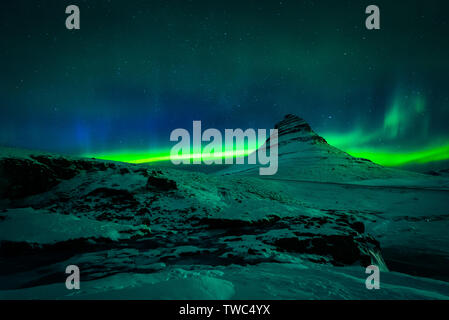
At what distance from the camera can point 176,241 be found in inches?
267

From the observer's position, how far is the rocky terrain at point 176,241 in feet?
11.6

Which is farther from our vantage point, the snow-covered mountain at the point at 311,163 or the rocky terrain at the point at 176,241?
the snow-covered mountain at the point at 311,163

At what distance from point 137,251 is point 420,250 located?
1008cm

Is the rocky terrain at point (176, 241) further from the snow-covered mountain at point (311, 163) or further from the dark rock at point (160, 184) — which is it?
the snow-covered mountain at point (311, 163)

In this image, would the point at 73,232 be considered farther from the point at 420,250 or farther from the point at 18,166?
the point at 420,250

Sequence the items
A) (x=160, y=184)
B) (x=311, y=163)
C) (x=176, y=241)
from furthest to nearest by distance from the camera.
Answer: (x=311, y=163), (x=160, y=184), (x=176, y=241)

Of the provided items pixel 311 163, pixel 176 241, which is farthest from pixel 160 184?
pixel 311 163

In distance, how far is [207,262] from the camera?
16.1 feet

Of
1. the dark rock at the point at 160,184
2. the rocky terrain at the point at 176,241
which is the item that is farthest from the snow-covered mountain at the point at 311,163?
the dark rock at the point at 160,184

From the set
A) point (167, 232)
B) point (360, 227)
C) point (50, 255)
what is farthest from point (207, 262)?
point (360, 227)

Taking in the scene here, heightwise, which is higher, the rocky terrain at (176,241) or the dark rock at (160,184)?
the dark rock at (160,184)

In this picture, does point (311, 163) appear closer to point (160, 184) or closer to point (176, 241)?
point (160, 184)

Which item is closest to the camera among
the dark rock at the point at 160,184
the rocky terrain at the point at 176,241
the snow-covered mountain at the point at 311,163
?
the rocky terrain at the point at 176,241

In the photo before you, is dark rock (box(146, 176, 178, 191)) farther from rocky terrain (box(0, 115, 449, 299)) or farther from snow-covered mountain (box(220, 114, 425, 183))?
snow-covered mountain (box(220, 114, 425, 183))
